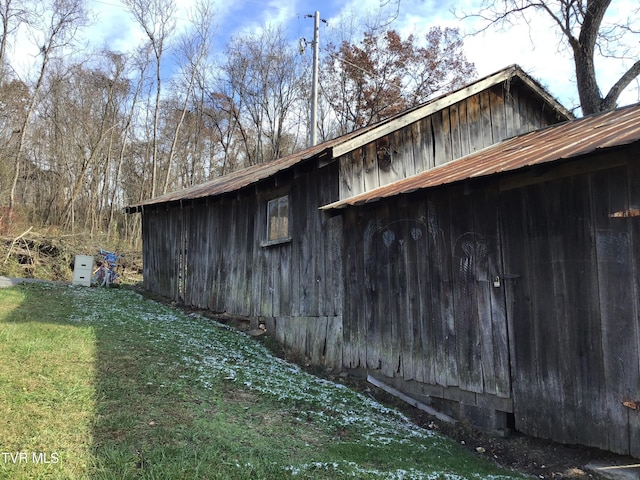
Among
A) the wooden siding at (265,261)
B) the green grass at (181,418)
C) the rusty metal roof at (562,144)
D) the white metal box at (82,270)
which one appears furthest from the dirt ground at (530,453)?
the white metal box at (82,270)

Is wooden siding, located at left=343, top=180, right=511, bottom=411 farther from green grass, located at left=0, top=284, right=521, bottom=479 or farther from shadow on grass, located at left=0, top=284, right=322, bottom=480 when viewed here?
shadow on grass, located at left=0, top=284, right=322, bottom=480

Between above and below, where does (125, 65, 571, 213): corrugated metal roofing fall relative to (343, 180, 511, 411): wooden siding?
above

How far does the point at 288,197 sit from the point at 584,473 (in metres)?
6.38

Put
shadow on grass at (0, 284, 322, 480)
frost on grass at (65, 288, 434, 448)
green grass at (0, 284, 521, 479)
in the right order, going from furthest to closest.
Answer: frost on grass at (65, 288, 434, 448)
green grass at (0, 284, 521, 479)
shadow on grass at (0, 284, 322, 480)

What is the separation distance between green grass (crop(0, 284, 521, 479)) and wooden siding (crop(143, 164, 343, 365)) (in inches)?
A: 38.3

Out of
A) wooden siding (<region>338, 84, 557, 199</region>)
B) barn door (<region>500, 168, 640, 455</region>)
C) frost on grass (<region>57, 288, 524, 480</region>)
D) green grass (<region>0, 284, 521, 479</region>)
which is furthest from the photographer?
wooden siding (<region>338, 84, 557, 199</region>)

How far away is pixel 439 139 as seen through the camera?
8.52m

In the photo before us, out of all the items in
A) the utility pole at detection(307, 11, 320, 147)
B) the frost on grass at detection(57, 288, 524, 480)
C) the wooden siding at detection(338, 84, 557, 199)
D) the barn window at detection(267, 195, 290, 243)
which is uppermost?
the utility pole at detection(307, 11, 320, 147)

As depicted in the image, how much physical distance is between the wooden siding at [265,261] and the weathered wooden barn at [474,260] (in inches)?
1.7

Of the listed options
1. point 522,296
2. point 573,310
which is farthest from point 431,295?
point 573,310

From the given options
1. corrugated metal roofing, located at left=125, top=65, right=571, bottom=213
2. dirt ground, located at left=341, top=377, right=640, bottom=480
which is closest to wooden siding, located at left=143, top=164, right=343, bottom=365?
corrugated metal roofing, located at left=125, top=65, right=571, bottom=213

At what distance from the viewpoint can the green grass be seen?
3.59 m

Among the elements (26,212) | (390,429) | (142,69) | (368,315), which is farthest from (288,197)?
(142,69)

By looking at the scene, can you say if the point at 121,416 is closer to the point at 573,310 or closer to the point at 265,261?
the point at 573,310
